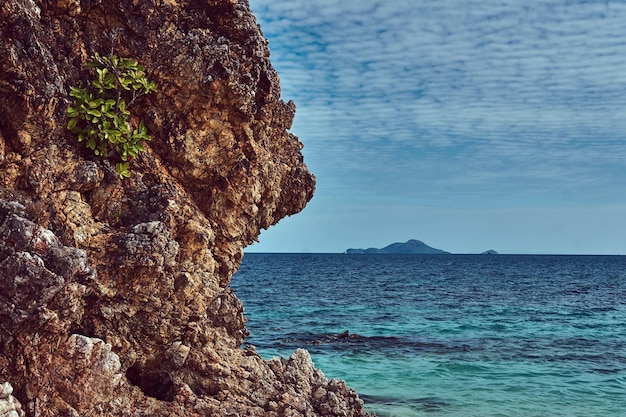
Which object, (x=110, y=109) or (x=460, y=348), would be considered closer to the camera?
(x=110, y=109)

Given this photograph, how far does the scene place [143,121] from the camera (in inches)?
330

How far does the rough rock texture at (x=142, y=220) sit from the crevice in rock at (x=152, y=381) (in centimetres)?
2

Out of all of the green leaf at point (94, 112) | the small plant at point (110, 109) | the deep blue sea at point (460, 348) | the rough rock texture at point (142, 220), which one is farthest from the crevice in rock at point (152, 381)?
the deep blue sea at point (460, 348)

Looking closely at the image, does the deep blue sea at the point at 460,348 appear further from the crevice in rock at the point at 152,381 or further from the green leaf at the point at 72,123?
the green leaf at the point at 72,123

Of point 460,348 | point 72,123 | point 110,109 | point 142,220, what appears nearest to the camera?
point 72,123

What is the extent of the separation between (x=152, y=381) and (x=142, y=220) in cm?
214

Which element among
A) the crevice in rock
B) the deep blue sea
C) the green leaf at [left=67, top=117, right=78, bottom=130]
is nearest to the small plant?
the green leaf at [left=67, top=117, right=78, bottom=130]

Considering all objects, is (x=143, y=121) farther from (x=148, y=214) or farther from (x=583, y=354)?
(x=583, y=354)

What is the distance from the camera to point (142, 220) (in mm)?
7805

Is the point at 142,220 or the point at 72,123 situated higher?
the point at 72,123

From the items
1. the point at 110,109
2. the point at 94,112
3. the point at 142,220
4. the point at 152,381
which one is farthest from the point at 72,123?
the point at 152,381

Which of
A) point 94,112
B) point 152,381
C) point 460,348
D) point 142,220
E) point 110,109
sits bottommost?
point 460,348

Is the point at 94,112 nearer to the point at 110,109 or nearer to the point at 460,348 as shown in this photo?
the point at 110,109

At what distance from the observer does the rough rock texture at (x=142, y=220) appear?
264 inches
